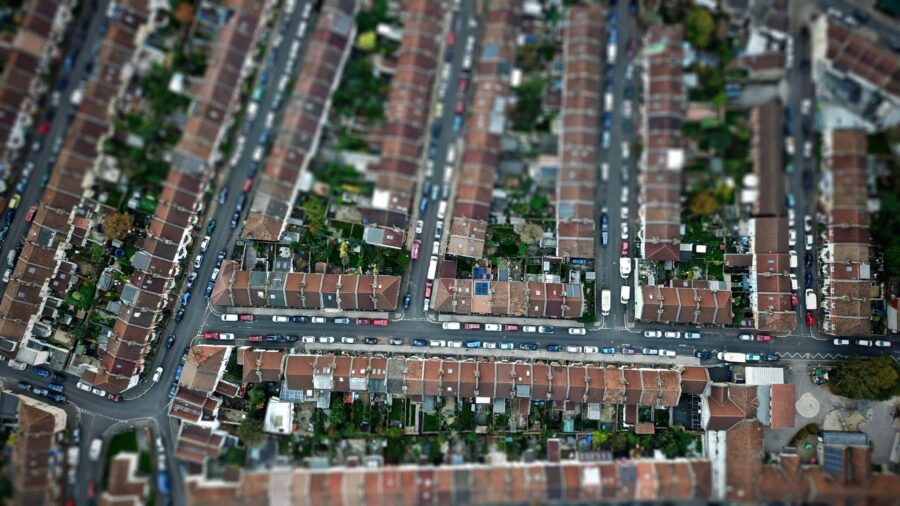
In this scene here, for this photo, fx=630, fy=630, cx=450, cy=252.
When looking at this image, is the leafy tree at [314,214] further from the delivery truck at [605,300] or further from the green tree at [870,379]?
the green tree at [870,379]

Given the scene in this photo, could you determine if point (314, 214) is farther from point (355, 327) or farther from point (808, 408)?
point (808, 408)

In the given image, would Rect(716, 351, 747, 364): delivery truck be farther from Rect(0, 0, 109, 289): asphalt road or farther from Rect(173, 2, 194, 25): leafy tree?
Rect(0, 0, 109, 289): asphalt road

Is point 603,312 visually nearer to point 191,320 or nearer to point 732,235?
point 732,235

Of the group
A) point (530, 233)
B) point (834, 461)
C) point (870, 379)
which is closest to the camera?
point (870, 379)

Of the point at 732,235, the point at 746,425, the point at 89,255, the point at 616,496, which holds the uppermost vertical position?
the point at 732,235

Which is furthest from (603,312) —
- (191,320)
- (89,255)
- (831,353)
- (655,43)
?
(89,255)

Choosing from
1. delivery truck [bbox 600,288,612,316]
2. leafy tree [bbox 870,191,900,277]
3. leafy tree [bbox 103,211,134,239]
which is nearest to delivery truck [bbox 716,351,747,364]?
delivery truck [bbox 600,288,612,316]

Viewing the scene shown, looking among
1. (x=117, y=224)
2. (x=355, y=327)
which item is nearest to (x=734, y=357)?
(x=355, y=327)
